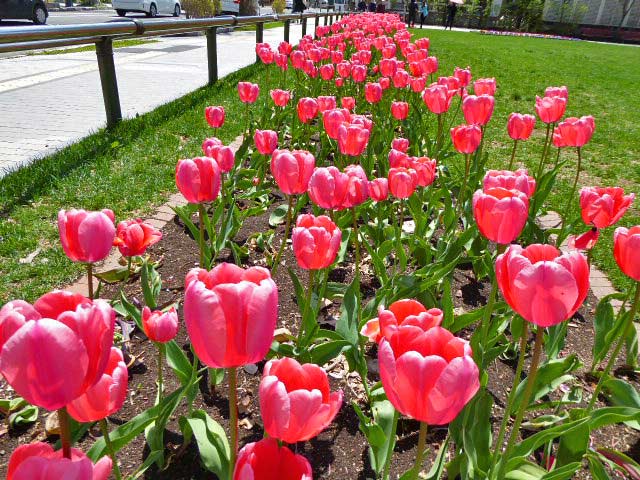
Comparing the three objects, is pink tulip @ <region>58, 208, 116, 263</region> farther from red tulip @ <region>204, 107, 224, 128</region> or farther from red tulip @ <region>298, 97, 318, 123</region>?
red tulip @ <region>298, 97, 318, 123</region>

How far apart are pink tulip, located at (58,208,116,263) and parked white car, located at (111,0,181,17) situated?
24.2m

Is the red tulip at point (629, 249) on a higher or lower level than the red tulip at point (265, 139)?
higher

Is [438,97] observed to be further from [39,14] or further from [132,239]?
[39,14]

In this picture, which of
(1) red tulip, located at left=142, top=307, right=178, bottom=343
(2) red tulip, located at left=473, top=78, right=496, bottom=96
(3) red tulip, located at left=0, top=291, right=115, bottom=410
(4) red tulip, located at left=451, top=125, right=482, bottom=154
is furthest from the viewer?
(2) red tulip, located at left=473, top=78, right=496, bottom=96

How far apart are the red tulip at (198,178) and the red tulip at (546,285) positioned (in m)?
1.09

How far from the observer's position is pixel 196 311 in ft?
2.56

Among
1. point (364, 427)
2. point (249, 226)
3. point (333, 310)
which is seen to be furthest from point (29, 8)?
point (364, 427)

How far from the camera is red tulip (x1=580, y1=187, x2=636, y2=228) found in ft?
6.27

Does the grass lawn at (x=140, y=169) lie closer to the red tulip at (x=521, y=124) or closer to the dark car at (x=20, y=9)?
the red tulip at (x=521, y=124)

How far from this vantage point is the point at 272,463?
728mm

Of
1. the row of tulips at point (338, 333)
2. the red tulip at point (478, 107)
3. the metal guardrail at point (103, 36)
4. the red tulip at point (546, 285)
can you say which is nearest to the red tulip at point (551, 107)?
the row of tulips at point (338, 333)

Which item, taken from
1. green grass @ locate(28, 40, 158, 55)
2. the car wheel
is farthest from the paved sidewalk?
the car wheel

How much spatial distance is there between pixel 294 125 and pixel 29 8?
51.8 ft

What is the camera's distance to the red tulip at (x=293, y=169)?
1799 mm
